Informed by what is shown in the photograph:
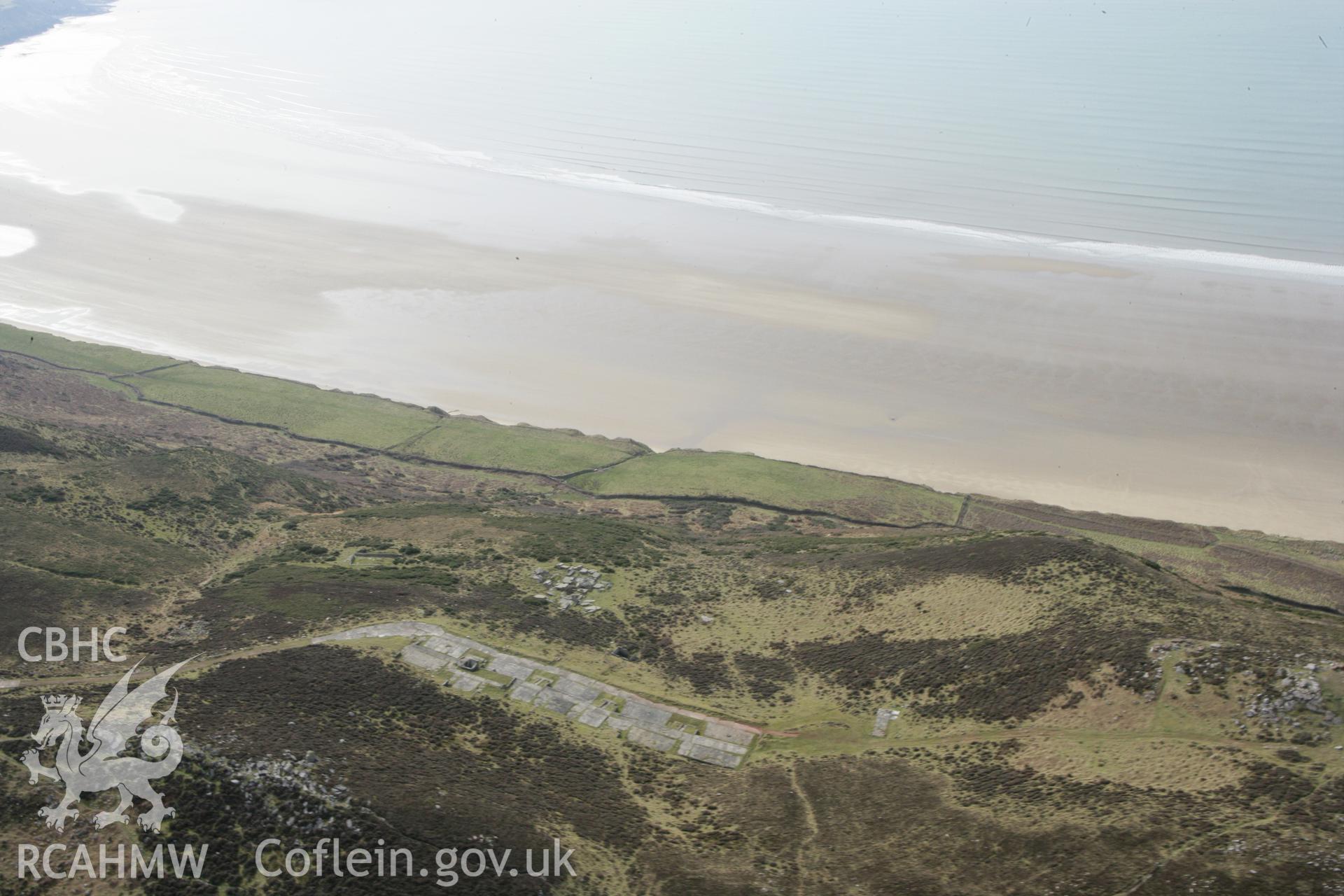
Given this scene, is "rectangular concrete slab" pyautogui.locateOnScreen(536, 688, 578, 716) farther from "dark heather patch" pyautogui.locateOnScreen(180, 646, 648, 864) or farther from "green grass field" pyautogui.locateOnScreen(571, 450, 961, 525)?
"green grass field" pyautogui.locateOnScreen(571, 450, 961, 525)

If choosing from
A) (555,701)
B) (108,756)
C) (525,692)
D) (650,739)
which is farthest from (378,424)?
(108,756)

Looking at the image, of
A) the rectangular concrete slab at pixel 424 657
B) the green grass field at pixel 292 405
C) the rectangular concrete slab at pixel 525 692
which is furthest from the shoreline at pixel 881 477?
the rectangular concrete slab at pixel 424 657

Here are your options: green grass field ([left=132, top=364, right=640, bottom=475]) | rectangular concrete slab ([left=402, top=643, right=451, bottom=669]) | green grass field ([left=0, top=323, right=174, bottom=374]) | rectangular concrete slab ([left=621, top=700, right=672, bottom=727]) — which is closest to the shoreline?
green grass field ([left=132, top=364, right=640, bottom=475])

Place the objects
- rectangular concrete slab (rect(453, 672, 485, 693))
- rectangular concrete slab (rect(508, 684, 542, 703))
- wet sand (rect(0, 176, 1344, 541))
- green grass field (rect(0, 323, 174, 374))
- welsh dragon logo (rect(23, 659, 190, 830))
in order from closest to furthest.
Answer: welsh dragon logo (rect(23, 659, 190, 830)) → rectangular concrete slab (rect(508, 684, 542, 703)) → rectangular concrete slab (rect(453, 672, 485, 693)) → wet sand (rect(0, 176, 1344, 541)) → green grass field (rect(0, 323, 174, 374))

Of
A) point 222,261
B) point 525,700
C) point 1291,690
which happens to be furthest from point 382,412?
point 1291,690

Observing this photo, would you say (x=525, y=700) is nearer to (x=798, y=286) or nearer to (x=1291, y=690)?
(x=1291, y=690)

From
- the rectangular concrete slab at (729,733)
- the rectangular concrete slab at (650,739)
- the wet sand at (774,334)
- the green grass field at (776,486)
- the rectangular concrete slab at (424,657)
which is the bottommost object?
the rectangular concrete slab at (650,739)

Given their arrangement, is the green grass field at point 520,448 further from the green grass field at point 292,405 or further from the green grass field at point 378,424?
the green grass field at point 292,405
